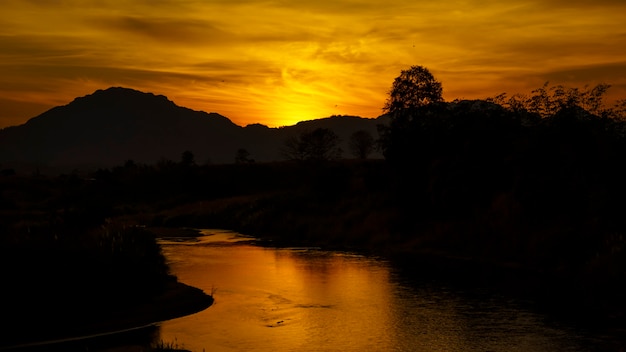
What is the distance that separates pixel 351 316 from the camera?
32500mm

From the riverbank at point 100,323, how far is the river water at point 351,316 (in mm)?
783

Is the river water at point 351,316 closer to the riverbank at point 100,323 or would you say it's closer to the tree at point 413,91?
the riverbank at point 100,323

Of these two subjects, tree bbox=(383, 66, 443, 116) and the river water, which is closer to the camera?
the river water

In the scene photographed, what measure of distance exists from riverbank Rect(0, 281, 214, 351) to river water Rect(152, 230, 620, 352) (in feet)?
2.57

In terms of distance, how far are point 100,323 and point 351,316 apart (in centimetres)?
1028

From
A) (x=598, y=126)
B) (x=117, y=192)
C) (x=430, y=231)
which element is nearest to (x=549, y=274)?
(x=598, y=126)

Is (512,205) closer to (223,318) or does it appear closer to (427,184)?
(427,184)

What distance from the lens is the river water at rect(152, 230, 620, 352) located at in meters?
27.2

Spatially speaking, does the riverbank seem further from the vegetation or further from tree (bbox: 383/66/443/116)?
tree (bbox: 383/66/443/116)

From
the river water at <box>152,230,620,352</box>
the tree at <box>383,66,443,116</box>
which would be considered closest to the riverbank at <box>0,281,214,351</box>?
the river water at <box>152,230,620,352</box>

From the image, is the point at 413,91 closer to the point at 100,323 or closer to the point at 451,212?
the point at 451,212

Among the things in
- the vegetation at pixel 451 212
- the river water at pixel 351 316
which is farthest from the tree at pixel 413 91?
the river water at pixel 351 316

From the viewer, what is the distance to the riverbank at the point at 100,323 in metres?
26.7

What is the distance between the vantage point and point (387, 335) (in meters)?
28.6
